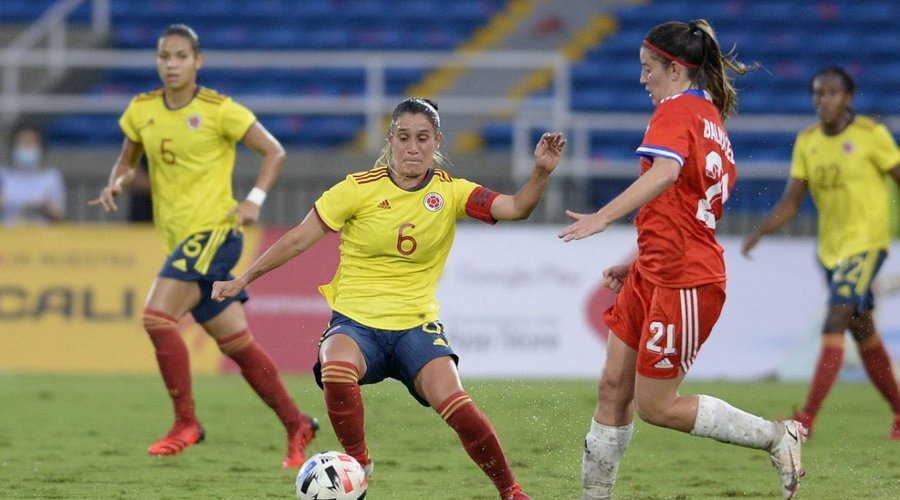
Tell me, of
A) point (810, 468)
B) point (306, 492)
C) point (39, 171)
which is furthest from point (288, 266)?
point (306, 492)

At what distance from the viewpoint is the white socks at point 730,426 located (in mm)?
6047

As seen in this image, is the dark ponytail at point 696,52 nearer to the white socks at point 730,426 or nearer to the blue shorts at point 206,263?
the white socks at point 730,426

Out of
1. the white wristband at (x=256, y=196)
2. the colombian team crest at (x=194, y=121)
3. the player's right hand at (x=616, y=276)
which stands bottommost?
the white wristband at (x=256, y=196)

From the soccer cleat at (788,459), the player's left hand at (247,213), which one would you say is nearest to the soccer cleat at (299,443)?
the player's left hand at (247,213)

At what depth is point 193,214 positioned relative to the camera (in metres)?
8.56

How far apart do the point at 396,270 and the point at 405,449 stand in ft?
8.09

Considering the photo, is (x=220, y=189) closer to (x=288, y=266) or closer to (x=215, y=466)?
(x=215, y=466)

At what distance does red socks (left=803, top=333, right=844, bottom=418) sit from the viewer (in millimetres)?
9359

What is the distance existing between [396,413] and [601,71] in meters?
9.80

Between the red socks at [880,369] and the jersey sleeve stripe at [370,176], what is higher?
the jersey sleeve stripe at [370,176]

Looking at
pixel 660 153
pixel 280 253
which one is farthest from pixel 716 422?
pixel 280 253

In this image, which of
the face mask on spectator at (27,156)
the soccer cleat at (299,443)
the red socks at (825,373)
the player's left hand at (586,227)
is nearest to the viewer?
the player's left hand at (586,227)

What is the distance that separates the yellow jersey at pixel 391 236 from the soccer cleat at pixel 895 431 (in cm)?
396

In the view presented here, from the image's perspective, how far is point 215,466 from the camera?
25.8 ft
